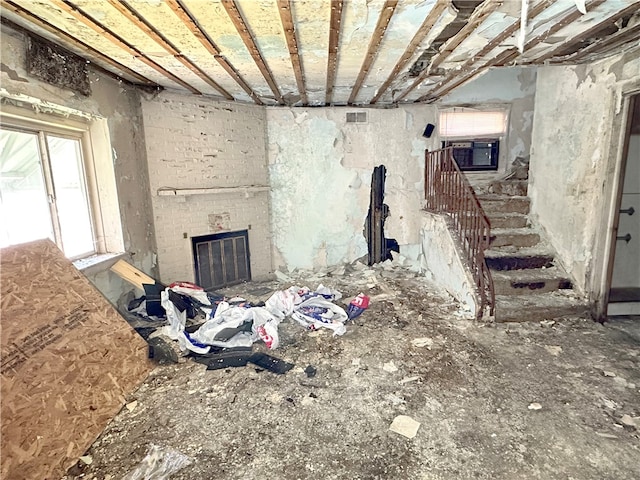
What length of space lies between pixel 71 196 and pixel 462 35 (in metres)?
3.75

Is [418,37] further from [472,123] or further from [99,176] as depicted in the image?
[99,176]

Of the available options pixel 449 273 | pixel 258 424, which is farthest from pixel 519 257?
pixel 258 424

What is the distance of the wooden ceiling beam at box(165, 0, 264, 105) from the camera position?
192 centimetres

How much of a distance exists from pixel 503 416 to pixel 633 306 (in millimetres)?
2495

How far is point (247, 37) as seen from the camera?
7.70 ft

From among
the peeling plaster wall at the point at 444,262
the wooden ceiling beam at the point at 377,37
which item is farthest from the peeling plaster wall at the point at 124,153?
the peeling plaster wall at the point at 444,262

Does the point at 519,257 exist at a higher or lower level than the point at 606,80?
lower

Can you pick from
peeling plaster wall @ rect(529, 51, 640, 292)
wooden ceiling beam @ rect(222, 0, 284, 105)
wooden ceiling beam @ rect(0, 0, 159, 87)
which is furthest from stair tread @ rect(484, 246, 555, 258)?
wooden ceiling beam @ rect(0, 0, 159, 87)

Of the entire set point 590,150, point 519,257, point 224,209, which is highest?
point 590,150

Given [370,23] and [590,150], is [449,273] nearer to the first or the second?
[590,150]

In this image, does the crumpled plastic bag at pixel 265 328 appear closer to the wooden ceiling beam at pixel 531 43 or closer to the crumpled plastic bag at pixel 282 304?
the crumpled plastic bag at pixel 282 304

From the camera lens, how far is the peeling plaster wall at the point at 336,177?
192 inches

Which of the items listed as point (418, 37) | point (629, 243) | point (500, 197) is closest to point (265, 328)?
point (418, 37)

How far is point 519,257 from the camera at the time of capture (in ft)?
11.9
